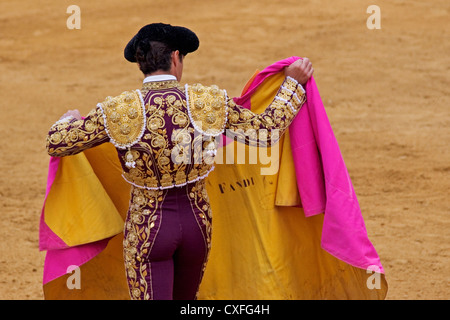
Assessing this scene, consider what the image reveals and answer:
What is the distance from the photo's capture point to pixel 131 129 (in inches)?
114

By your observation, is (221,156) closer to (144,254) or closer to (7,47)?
(144,254)

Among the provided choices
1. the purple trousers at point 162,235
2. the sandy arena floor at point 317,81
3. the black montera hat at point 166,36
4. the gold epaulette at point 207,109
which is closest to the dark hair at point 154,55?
the black montera hat at point 166,36

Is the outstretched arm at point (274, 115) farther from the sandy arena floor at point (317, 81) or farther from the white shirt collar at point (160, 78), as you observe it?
the sandy arena floor at point (317, 81)

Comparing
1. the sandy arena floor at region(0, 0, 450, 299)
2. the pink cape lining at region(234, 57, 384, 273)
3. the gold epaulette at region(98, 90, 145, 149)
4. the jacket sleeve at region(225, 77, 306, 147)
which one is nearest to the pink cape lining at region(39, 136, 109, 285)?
the gold epaulette at region(98, 90, 145, 149)

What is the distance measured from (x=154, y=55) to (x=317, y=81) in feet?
19.1

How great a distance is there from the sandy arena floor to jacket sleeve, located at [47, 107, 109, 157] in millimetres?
1896

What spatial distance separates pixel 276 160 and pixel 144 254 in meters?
0.89

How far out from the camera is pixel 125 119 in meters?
2.88

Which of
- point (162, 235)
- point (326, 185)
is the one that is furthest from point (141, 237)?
point (326, 185)

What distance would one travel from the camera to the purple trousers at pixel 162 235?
117 inches

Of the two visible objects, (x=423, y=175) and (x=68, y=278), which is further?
(x=423, y=175)

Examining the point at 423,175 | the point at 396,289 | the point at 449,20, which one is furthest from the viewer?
the point at 449,20

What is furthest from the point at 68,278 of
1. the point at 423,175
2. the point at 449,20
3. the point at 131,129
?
the point at 449,20

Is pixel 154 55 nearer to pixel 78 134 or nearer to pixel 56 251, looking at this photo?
pixel 78 134
